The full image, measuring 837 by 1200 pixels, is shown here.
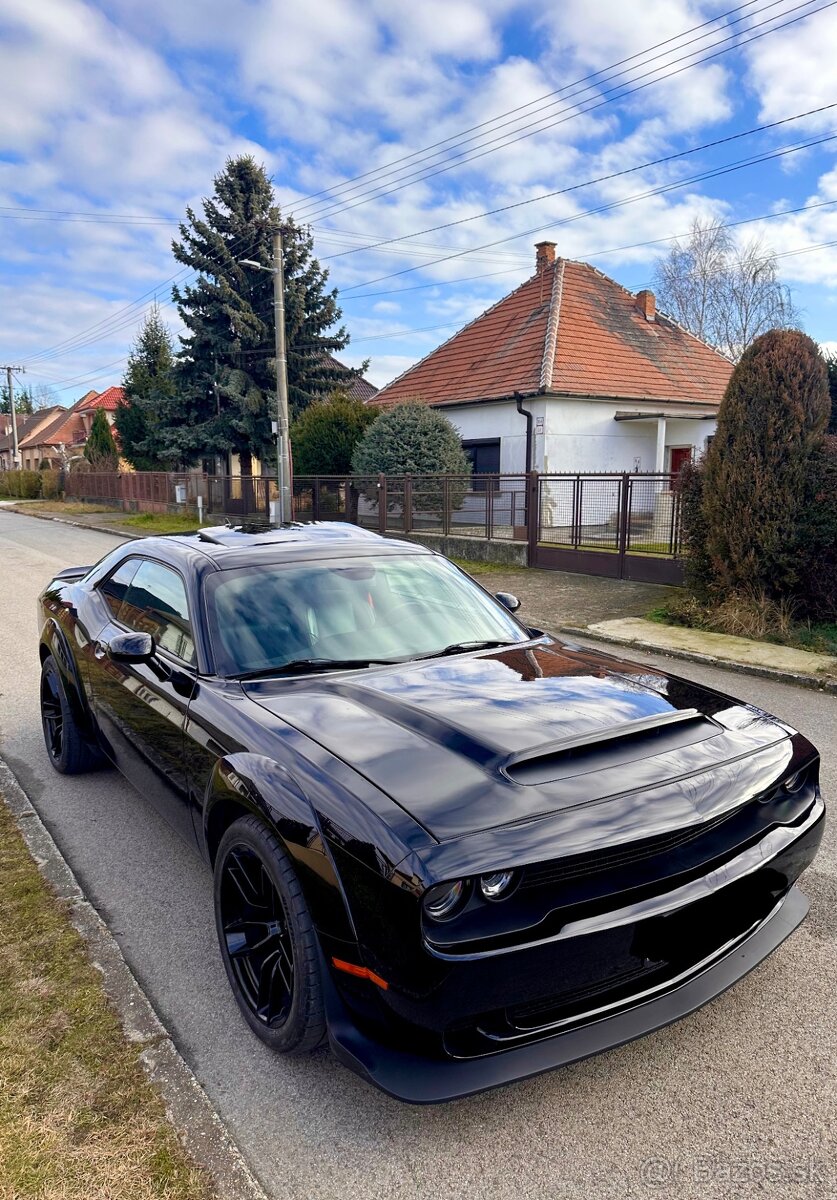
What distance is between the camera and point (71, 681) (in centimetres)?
468

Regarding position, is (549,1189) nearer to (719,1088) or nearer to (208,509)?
(719,1088)

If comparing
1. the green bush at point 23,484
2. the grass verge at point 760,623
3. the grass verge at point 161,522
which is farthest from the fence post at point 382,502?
the green bush at point 23,484

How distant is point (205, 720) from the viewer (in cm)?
296

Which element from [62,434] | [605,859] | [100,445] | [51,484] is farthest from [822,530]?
[62,434]

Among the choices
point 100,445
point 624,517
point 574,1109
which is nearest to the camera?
point 574,1109

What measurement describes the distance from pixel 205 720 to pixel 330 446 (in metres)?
19.9

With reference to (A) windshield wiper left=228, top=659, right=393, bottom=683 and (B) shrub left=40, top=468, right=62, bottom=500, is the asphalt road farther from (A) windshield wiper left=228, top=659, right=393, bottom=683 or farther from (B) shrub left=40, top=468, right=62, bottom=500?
(B) shrub left=40, top=468, right=62, bottom=500

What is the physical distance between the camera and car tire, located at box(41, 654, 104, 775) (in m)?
4.75

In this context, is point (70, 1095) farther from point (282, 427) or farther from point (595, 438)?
point (595, 438)

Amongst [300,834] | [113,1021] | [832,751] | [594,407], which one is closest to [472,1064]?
[300,834]

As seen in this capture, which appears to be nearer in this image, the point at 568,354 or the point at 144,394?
the point at 568,354

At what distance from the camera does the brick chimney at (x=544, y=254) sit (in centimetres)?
2452

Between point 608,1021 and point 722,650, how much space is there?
6.72m

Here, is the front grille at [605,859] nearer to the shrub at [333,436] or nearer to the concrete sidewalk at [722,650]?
the concrete sidewalk at [722,650]
